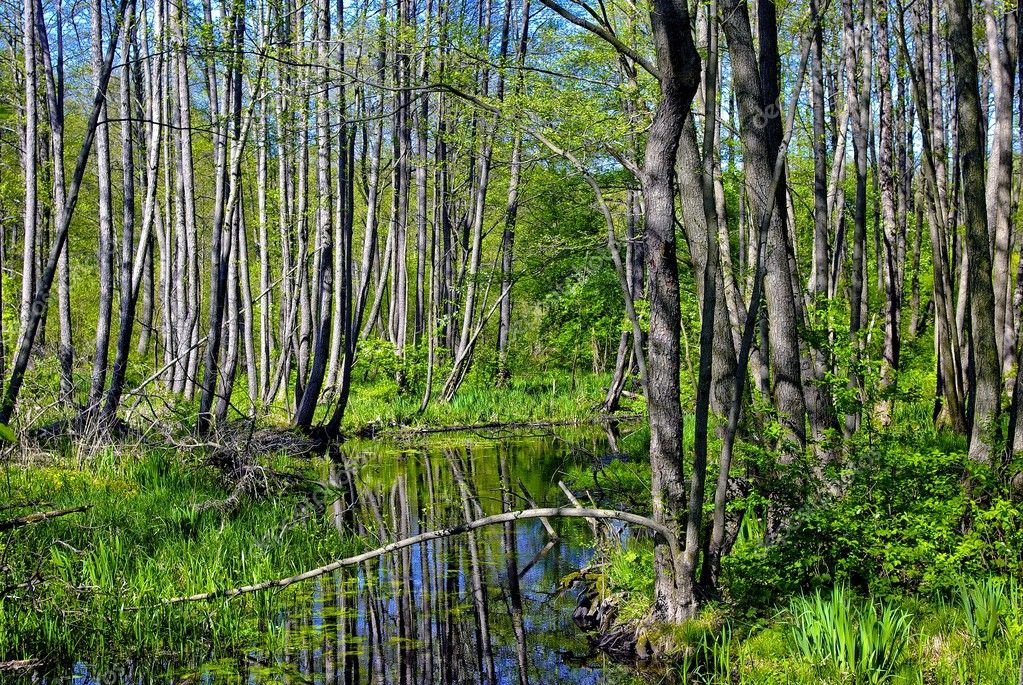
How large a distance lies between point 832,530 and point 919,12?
291 inches

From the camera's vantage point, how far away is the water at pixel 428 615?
5469 millimetres

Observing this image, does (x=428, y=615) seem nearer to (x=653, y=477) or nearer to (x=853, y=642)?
(x=653, y=477)

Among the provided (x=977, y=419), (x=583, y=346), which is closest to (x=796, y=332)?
(x=977, y=419)

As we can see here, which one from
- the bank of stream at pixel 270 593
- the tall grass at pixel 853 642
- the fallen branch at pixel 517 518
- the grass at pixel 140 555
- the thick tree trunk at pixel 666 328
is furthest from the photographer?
the grass at pixel 140 555

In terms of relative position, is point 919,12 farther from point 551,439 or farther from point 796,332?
point 551,439

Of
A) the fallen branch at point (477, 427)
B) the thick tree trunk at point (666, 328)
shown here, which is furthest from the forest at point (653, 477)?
the fallen branch at point (477, 427)

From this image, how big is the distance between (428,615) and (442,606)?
23 cm

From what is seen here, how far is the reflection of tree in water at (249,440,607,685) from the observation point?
5.58m

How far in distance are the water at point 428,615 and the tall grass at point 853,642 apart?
1.27 meters

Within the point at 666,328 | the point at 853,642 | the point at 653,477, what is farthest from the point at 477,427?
the point at 853,642

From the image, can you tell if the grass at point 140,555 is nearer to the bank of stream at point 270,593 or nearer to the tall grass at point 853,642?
the bank of stream at point 270,593

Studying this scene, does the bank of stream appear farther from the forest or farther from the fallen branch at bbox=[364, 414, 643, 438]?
the fallen branch at bbox=[364, 414, 643, 438]

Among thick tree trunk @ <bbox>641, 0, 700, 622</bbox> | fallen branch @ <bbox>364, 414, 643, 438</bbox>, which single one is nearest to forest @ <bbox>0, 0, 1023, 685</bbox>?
thick tree trunk @ <bbox>641, 0, 700, 622</bbox>

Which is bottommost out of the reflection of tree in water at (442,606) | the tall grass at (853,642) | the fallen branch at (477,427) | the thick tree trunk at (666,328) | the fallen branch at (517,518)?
the reflection of tree in water at (442,606)
